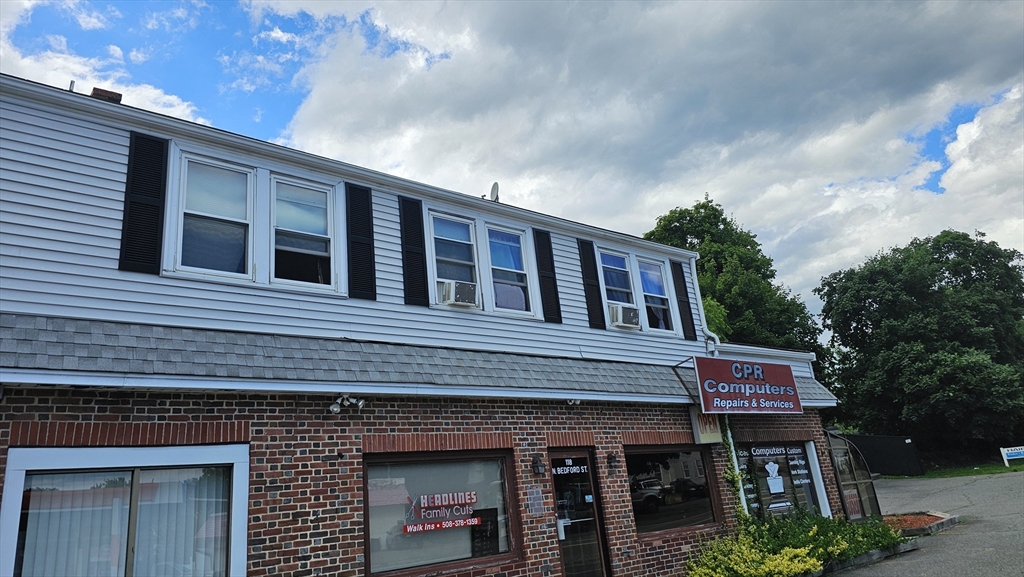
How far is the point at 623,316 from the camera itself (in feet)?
38.2

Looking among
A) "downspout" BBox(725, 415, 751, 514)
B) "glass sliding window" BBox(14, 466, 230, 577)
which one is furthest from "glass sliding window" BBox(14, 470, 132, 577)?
"downspout" BBox(725, 415, 751, 514)

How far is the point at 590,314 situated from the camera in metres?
11.2

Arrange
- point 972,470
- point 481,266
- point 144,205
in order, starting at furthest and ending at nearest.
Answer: point 972,470
point 481,266
point 144,205

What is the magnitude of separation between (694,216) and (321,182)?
2867cm

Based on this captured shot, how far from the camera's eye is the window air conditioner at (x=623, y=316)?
11562mm

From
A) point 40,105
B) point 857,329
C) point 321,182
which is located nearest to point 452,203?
point 321,182

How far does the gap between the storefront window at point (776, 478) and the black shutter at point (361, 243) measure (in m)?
7.82

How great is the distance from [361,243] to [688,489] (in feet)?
23.0

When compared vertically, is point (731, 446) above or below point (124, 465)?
below

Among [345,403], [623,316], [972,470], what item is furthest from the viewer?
[972,470]

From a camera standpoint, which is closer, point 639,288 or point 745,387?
point 745,387

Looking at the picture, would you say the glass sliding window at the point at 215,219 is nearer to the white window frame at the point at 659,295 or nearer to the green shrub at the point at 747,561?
the white window frame at the point at 659,295

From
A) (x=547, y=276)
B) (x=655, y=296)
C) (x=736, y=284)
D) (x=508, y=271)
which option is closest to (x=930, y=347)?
(x=736, y=284)

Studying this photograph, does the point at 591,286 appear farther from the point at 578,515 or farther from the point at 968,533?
the point at 968,533
